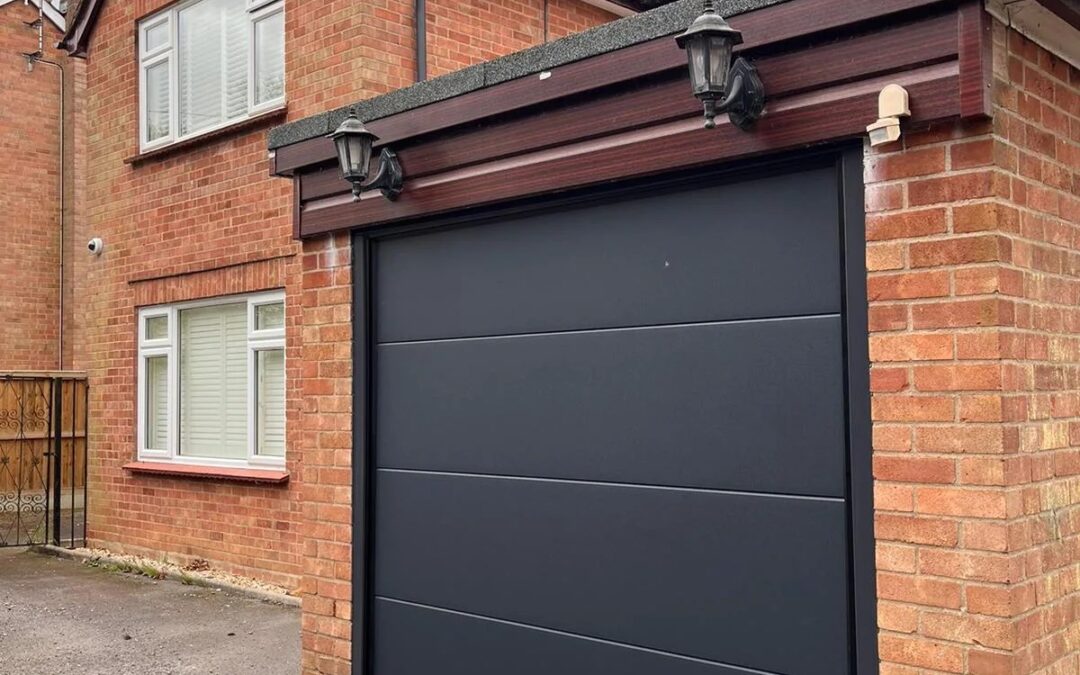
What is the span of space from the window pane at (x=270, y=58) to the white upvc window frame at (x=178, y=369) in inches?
68.9

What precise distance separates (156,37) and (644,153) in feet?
28.6

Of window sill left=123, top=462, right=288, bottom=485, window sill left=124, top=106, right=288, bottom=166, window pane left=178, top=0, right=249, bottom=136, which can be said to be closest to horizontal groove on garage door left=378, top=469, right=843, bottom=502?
window sill left=123, top=462, right=288, bottom=485

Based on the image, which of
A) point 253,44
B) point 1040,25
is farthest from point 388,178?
point 253,44

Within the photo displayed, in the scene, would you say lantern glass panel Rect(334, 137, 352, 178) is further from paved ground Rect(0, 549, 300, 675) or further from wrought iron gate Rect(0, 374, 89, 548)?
wrought iron gate Rect(0, 374, 89, 548)

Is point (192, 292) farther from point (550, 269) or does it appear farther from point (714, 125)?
point (714, 125)

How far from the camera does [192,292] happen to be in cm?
1046

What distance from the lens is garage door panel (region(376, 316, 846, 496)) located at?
12.3 ft

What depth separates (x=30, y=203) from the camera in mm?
15820

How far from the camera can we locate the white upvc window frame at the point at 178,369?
9.74m

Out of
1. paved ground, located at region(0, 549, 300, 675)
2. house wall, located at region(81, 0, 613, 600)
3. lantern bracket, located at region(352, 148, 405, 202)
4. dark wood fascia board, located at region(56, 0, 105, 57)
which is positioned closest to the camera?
lantern bracket, located at region(352, 148, 405, 202)

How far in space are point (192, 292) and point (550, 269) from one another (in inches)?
264

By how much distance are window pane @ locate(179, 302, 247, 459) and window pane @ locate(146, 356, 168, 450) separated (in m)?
0.36

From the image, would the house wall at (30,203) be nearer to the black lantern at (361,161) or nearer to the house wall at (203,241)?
the house wall at (203,241)

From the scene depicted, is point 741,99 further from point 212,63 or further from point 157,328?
point 157,328
